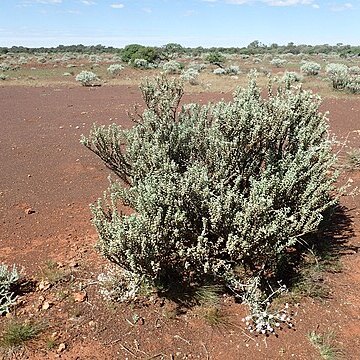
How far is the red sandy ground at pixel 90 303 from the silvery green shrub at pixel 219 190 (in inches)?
19.1

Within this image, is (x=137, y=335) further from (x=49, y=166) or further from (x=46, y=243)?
(x=49, y=166)

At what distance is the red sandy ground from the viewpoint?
333cm

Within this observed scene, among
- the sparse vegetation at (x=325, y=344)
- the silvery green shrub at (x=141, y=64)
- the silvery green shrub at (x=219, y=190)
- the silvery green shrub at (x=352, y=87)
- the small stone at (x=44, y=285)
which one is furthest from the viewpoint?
the silvery green shrub at (x=141, y=64)

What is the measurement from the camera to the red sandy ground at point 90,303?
3.33m

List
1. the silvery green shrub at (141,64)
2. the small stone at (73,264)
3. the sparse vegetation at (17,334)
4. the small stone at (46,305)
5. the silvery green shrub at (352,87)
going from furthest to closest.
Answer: the silvery green shrub at (141,64)
the silvery green shrub at (352,87)
the small stone at (73,264)
the small stone at (46,305)
the sparse vegetation at (17,334)

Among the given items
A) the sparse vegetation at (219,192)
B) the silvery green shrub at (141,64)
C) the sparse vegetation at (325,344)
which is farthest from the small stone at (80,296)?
the silvery green shrub at (141,64)

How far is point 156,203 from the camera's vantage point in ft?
12.0

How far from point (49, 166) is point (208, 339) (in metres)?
5.41

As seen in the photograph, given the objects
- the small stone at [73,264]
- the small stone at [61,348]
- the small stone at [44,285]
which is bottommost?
the small stone at [61,348]

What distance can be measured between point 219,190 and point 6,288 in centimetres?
220

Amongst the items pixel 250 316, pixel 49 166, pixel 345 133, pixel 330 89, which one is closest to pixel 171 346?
pixel 250 316

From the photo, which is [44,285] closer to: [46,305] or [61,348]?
[46,305]

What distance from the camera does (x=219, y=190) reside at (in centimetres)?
399

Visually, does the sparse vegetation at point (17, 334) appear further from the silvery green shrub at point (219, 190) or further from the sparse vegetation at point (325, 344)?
the sparse vegetation at point (325, 344)
